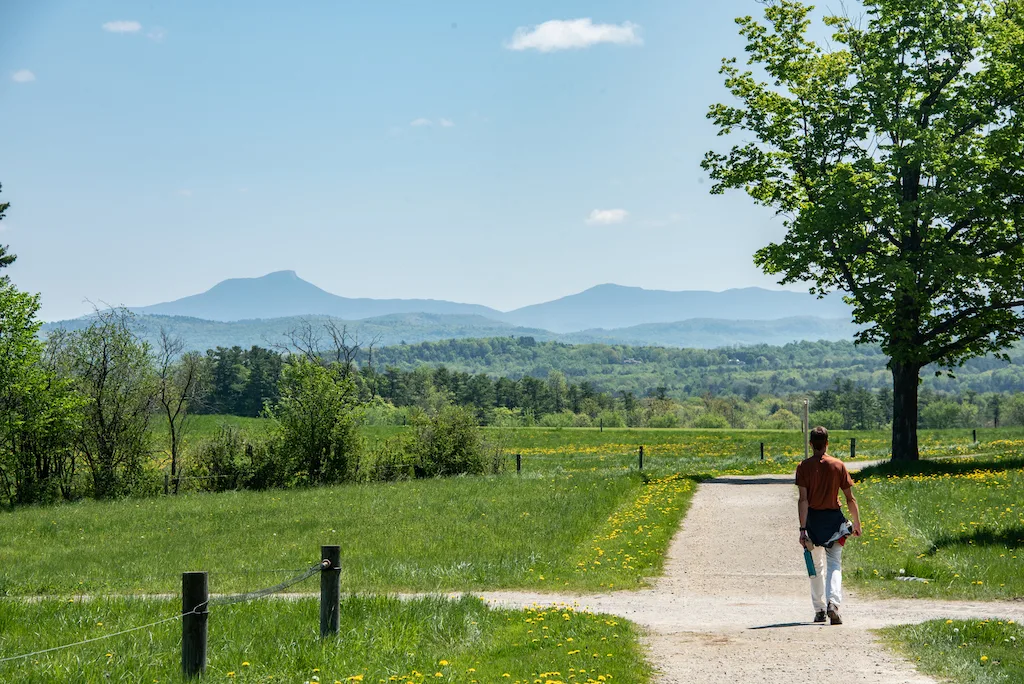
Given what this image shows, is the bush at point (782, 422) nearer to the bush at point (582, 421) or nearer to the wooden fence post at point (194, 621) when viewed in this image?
the bush at point (582, 421)

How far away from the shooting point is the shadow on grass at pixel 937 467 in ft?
97.3

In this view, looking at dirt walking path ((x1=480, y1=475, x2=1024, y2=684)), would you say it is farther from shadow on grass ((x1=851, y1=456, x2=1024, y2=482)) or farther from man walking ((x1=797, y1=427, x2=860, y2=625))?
shadow on grass ((x1=851, y1=456, x2=1024, y2=482))

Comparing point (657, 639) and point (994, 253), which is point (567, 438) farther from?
point (657, 639)

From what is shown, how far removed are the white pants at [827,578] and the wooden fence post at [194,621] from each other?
24.3 feet

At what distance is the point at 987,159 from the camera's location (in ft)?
98.7

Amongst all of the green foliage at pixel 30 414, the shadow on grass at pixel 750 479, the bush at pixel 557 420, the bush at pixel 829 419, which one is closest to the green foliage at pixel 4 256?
the green foliage at pixel 30 414

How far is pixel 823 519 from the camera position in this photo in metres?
11.6

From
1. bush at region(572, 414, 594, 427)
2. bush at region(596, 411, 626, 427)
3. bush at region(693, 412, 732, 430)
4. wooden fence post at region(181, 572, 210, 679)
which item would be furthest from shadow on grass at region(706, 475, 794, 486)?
bush at region(572, 414, 594, 427)

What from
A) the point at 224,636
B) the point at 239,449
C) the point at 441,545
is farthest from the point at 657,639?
the point at 239,449

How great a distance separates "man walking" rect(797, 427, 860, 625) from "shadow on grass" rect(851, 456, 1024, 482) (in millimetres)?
19948

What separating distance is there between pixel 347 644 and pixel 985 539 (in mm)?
13213

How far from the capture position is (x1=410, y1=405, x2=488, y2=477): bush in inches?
1563

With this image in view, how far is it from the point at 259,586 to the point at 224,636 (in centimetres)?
521

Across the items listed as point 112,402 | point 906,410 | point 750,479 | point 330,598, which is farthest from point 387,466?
point 330,598
